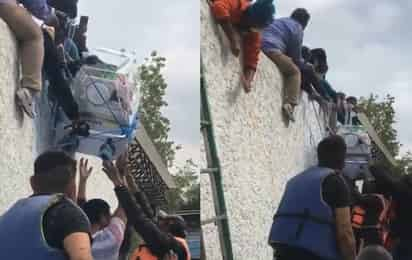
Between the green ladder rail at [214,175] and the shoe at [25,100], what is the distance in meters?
1.29

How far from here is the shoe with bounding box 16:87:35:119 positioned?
11.4 ft

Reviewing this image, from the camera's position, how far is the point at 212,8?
4816mm

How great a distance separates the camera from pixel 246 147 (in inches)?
207

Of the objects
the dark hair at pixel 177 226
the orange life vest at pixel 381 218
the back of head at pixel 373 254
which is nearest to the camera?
the back of head at pixel 373 254

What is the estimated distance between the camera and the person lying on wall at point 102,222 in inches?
144

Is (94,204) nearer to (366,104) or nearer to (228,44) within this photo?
(228,44)

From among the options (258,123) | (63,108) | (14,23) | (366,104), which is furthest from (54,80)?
(366,104)

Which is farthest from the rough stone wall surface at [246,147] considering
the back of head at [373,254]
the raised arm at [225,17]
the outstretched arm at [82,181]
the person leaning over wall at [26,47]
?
the person leaning over wall at [26,47]

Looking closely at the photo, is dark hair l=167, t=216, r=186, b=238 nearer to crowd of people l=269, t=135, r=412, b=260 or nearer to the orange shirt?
crowd of people l=269, t=135, r=412, b=260

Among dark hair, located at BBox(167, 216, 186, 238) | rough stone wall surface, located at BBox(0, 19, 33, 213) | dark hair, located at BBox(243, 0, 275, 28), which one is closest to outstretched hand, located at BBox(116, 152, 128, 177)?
rough stone wall surface, located at BBox(0, 19, 33, 213)

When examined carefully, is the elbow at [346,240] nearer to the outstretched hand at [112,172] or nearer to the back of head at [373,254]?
the back of head at [373,254]

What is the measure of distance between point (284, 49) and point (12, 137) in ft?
9.60

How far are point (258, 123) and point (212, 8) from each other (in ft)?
2.95

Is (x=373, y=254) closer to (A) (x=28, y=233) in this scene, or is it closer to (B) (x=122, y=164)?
(B) (x=122, y=164)
